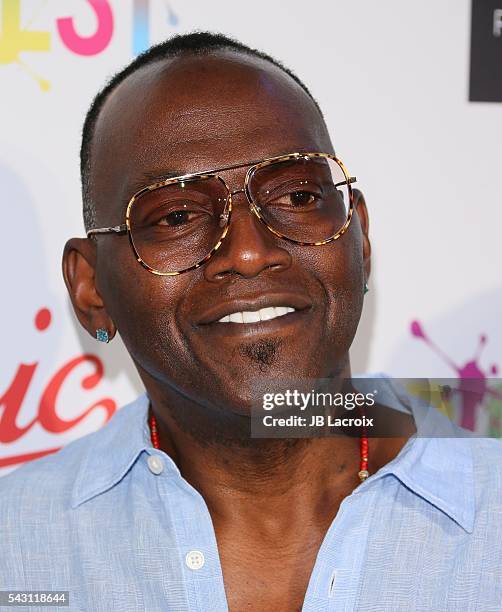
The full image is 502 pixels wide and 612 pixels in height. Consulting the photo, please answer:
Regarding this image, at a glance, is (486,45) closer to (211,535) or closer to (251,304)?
(251,304)

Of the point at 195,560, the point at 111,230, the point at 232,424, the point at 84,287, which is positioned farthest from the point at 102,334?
the point at 195,560

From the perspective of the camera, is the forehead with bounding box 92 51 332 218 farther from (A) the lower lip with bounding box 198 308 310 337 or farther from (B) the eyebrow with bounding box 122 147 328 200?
Result: (A) the lower lip with bounding box 198 308 310 337

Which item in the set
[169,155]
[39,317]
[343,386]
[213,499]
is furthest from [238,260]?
[39,317]

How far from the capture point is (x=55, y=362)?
1.92 metres

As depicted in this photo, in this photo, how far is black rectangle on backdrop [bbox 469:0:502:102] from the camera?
197 centimetres

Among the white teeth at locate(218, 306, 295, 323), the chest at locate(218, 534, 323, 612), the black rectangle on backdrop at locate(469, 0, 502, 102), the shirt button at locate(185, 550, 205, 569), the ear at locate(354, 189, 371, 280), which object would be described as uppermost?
the black rectangle on backdrop at locate(469, 0, 502, 102)

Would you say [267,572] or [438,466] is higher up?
[438,466]

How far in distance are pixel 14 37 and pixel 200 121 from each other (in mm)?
696

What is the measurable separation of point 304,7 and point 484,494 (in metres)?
1.13

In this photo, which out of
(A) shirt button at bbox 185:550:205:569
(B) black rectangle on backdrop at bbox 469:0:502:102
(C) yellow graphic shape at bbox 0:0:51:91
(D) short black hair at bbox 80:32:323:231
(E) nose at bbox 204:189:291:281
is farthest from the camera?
(B) black rectangle on backdrop at bbox 469:0:502:102

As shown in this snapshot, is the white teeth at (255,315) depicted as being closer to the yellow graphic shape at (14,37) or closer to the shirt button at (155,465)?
the shirt button at (155,465)

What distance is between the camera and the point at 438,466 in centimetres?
143

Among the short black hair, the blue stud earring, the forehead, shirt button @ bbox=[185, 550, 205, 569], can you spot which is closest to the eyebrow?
the forehead

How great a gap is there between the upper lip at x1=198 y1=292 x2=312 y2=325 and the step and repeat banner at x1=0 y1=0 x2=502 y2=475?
2.23 ft
